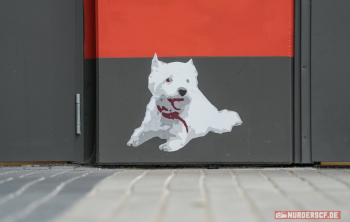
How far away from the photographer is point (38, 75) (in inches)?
151

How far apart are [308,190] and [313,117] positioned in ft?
4.23

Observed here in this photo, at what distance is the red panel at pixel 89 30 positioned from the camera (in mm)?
3871

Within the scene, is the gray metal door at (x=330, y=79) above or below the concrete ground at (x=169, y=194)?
above

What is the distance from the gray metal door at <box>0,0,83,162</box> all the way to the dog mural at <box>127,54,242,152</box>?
0.83 meters

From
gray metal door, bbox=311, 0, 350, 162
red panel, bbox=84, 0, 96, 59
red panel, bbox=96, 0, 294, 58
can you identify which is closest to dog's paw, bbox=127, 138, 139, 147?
red panel, bbox=96, 0, 294, 58

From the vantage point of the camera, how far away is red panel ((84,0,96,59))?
3871 mm

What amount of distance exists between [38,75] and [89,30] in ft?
2.41

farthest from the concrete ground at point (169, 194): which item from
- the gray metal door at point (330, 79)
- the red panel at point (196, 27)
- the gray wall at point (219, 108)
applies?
the red panel at point (196, 27)

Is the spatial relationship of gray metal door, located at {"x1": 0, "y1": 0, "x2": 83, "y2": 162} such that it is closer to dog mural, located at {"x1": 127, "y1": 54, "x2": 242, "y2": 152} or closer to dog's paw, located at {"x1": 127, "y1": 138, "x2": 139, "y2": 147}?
dog's paw, located at {"x1": 127, "y1": 138, "x2": 139, "y2": 147}

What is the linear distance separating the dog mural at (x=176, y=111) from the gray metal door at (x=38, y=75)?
0.83 m

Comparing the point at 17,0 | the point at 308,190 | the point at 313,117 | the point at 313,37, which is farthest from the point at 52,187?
the point at 313,37

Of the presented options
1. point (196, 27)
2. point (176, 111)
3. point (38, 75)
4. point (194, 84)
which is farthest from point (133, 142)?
point (196, 27)

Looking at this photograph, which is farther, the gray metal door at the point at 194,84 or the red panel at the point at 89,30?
the red panel at the point at 89,30

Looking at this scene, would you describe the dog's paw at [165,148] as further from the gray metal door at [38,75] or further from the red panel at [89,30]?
the red panel at [89,30]
